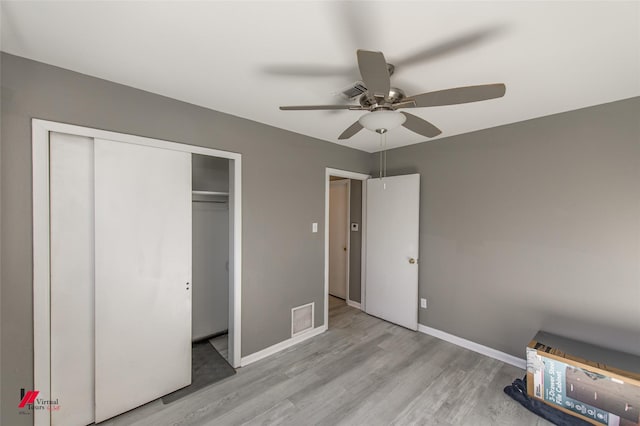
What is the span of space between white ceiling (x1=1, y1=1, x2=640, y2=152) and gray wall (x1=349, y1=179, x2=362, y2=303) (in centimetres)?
226

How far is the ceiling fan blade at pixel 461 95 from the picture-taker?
1244mm

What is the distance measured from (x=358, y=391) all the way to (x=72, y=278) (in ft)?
7.67

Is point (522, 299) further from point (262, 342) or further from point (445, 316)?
point (262, 342)

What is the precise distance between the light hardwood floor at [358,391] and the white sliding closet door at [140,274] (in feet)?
0.80

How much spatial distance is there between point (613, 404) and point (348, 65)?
Result: 291 cm

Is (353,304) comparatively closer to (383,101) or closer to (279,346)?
(279,346)

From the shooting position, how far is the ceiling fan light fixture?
1541mm

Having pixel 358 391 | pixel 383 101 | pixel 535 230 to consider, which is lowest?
pixel 358 391

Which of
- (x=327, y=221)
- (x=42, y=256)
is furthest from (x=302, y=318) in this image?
(x=42, y=256)

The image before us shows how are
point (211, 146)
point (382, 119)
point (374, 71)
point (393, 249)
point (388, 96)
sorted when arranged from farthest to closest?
point (393, 249), point (211, 146), point (382, 119), point (388, 96), point (374, 71)

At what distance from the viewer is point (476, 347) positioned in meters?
2.83

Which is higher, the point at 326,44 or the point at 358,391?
→ the point at 326,44

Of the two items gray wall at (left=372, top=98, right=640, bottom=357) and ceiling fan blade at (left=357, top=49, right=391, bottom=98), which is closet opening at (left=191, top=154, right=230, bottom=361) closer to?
ceiling fan blade at (left=357, top=49, right=391, bottom=98)

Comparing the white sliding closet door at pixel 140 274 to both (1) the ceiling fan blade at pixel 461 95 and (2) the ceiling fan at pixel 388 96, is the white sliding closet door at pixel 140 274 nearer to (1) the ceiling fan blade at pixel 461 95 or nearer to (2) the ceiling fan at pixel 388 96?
(2) the ceiling fan at pixel 388 96
